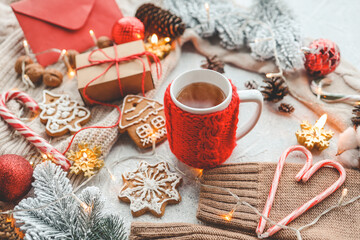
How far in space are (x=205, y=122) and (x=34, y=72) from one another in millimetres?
634

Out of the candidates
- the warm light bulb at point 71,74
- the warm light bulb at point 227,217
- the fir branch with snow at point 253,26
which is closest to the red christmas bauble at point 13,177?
the warm light bulb at point 71,74

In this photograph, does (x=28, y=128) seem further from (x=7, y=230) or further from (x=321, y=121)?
(x=321, y=121)

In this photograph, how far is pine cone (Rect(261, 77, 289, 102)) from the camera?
905mm

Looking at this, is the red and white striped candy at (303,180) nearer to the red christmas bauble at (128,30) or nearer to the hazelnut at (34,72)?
the red christmas bauble at (128,30)

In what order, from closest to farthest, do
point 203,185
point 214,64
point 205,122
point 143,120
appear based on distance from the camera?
point 205,122 → point 203,185 → point 143,120 → point 214,64

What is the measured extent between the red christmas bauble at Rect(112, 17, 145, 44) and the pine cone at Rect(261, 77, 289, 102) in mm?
448

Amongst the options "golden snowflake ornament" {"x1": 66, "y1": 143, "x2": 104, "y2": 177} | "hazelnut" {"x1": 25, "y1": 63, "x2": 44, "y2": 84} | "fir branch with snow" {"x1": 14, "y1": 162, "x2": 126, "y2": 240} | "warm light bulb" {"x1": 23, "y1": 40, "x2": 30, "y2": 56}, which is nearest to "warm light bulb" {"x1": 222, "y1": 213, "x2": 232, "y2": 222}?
"fir branch with snow" {"x1": 14, "y1": 162, "x2": 126, "y2": 240}

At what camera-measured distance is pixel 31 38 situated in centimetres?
103

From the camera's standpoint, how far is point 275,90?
0.91 metres

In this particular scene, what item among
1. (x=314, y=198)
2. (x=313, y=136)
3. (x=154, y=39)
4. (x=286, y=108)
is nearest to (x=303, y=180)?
(x=314, y=198)

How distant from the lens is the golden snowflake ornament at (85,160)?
80 centimetres

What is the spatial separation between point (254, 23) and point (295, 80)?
24cm

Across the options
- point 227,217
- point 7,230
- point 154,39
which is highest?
point 154,39

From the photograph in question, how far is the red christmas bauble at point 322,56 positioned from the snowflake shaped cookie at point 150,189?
0.53 meters
